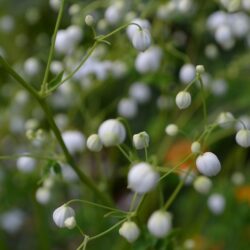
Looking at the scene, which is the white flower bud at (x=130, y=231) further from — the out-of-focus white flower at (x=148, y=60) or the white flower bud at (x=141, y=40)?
the out-of-focus white flower at (x=148, y=60)

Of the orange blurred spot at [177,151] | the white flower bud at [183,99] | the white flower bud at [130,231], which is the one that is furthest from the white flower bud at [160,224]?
the orange blurred spot at [177,151]

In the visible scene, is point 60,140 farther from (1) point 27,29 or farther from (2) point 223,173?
(1) point 27,29

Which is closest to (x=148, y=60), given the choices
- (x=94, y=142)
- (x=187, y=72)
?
(x=187, y=72)

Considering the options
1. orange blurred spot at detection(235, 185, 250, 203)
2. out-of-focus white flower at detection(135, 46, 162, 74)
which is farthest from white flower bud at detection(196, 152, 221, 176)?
orange blurred spot at detection(235, 185, 250, 203)

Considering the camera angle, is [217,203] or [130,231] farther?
[217,203]

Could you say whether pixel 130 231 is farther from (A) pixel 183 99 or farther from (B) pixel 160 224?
(A) pixel 183 99

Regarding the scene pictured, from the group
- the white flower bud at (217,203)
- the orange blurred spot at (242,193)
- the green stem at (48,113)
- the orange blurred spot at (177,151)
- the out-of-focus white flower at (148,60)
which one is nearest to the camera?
the green stem at (48,113)

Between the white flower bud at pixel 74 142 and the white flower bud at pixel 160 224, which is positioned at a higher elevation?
the white flower bud at pixel 160 224

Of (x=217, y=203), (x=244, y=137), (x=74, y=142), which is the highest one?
(x=244, y=137)

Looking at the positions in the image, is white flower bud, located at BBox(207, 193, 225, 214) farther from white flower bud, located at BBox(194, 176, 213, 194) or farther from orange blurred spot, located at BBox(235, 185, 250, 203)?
white flower bud, located at BBox(194, 176, 213, 194)
